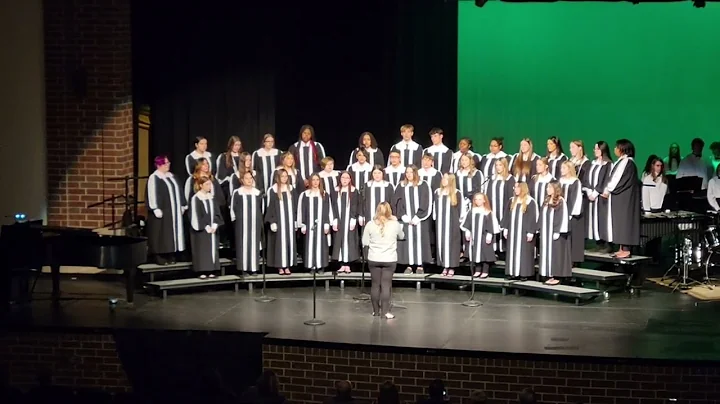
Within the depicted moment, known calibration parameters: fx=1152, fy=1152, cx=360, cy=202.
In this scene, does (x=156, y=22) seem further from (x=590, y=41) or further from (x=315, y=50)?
(x=590, y=41)

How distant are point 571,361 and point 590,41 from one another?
806 cm

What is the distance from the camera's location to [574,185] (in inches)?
562

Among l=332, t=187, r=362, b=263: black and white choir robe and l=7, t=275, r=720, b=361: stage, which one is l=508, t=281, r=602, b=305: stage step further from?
l=332, t=187, r=362, b=263: black and white choir robe

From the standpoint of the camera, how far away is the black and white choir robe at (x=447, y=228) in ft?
48.4

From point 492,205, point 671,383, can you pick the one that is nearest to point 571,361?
point 671,383

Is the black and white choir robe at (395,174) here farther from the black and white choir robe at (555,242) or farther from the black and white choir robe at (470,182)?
the black and white choir robe at (555,242)

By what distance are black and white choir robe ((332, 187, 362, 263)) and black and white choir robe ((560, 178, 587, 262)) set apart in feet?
8.72

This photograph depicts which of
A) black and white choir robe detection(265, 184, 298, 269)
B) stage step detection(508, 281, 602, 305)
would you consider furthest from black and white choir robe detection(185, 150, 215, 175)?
stage step detection(508, 281, 602, 305)

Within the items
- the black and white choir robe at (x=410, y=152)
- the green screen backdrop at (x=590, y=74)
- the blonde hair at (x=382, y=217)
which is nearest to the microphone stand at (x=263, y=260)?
the blonde hair at (x=382, y=217)

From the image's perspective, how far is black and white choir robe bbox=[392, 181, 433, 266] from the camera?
14734 mm

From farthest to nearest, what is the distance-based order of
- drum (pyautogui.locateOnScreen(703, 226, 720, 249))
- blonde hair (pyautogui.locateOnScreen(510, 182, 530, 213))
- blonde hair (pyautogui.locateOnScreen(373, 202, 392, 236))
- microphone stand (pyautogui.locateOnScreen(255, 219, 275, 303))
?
drum (pyautogui.locateOnScreen(703, 226, 720, 249))
blonde hair (pyautogui.locateOnScreen(510, 182, 530, 213))
microphone stand (pyautogui.locateOnScreen(255, 219, 275, 303))
blonde hair (pyautogui.locateOnScreen(373, 202, 392, 236))

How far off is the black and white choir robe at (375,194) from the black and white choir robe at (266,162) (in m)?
1.40

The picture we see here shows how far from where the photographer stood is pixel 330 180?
15.2m

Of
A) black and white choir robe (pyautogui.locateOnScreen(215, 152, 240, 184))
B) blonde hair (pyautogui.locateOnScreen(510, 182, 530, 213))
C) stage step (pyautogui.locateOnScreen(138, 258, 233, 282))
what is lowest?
stage step (pyautogui.locateOnScreen(138, 258, 233, 282))
